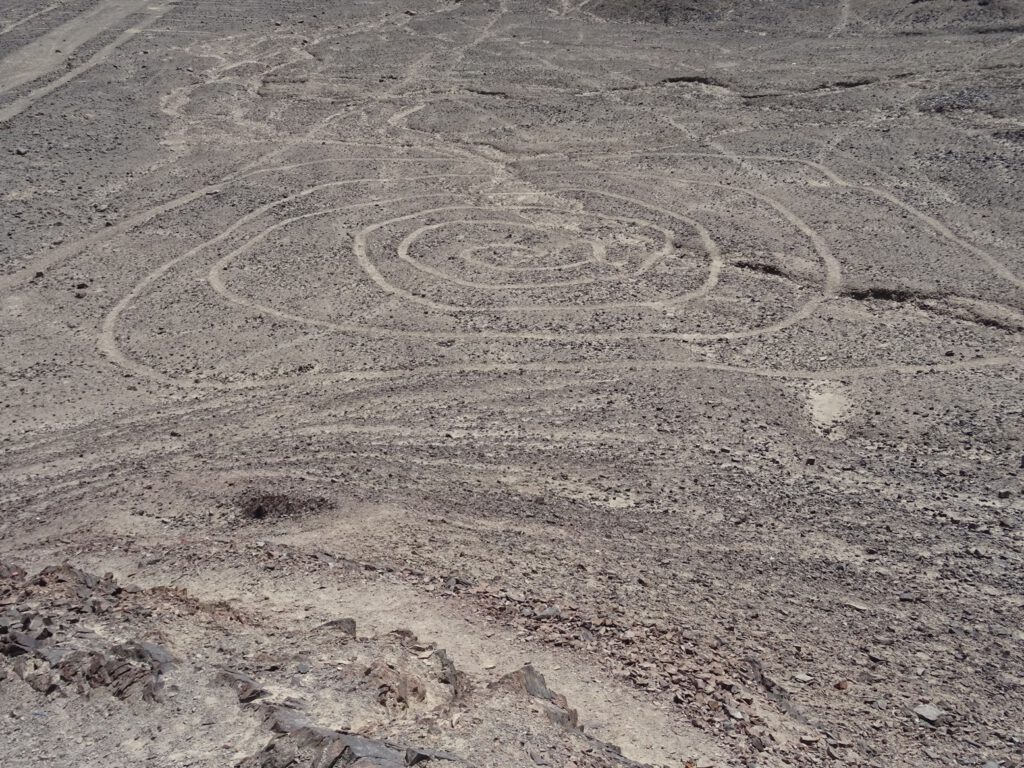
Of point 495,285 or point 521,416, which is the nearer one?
point 521,416

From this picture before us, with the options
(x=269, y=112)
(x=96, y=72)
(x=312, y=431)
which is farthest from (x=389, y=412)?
(x=96, y=72)

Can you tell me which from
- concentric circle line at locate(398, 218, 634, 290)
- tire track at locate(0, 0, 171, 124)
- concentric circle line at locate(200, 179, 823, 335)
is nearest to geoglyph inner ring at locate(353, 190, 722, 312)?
concentric circle line at locate(398, 218, 634, 290)

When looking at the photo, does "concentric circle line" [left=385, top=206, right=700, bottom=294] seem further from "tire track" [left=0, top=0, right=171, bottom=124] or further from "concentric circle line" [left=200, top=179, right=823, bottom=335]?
"tire track" [left=0, top=0, right=171, bottom=124]

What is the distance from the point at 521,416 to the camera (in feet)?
37.6

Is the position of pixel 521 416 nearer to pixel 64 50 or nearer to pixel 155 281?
pixel 155 281

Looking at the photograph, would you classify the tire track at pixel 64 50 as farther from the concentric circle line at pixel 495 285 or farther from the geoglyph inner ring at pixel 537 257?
the geoglyph inner ring at pixel 537 257

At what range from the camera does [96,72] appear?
80.3ft

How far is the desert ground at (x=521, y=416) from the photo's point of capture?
719 cm

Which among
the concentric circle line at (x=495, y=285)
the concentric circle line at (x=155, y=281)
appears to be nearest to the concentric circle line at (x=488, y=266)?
the concentric circle line at (x=495, y=285)

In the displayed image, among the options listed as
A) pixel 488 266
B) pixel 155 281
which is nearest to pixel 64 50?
pixel 155 281

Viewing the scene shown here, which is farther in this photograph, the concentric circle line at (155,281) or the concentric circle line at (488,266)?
the concentric circle line at (488,266)

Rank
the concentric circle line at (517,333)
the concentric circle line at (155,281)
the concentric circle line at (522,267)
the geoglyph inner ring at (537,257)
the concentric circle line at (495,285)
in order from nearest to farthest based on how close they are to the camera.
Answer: the concentric circle line at (155,281), the concentric circle line at (517,333), the geoglyph inner ring at (537,257), the concentric circle line at (495,285), the concentric circle line at (522,267)

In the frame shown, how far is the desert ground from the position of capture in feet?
23.6

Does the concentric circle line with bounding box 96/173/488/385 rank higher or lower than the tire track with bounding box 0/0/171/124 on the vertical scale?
lower
